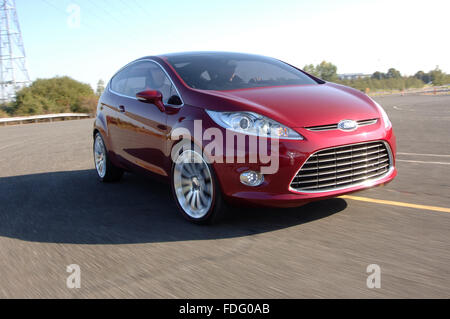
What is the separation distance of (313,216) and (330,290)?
60.2 inches

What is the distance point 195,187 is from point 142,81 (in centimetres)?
184

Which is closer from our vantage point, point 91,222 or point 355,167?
point 355,167

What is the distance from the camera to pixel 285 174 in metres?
3.68

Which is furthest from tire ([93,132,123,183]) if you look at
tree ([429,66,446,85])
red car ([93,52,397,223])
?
tree ([429,66,446,85])

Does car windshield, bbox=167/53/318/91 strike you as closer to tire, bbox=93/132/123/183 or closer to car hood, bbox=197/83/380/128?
car hood, bbox=197/83/380/128

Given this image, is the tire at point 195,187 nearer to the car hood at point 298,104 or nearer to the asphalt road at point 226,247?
the asphalt road at point 226,247

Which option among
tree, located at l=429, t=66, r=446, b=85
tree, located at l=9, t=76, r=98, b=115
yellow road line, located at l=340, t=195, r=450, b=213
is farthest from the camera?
tree, located at l=429, t=66, r=446, b=85

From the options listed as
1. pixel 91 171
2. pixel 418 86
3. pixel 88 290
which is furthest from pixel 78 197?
pixel 418 86

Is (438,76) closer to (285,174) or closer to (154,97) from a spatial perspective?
(154,97)

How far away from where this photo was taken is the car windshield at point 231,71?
4.70 m

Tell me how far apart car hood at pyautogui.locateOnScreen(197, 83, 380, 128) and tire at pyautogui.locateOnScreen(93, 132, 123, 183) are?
2519 millimetres

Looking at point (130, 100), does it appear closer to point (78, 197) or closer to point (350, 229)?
point (78, 197)

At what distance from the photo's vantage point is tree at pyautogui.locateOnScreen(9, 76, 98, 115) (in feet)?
160

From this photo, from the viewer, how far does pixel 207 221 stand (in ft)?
13.5
